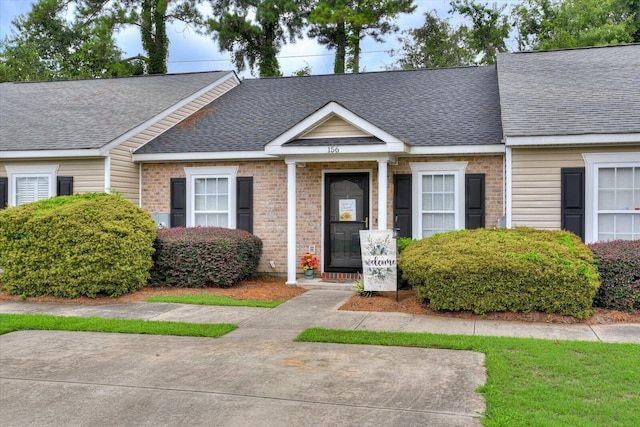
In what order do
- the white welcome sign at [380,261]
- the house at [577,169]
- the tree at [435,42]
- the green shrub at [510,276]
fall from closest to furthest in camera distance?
the green shrub at [510,276], the white welcome sign at [380,261], the house at [577,169], the tree at [435,42]

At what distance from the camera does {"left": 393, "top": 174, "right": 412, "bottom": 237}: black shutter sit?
475 inches

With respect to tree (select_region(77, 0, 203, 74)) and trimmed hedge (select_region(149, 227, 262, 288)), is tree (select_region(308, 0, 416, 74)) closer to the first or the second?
tree (select_region(77, 0, 203, 74))

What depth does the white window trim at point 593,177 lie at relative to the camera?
10.5m

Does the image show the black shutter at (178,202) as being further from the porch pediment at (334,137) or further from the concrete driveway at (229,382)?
the concrete driveway at (229,382)

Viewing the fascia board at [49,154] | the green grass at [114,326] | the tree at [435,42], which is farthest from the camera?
the tree at [435,42]

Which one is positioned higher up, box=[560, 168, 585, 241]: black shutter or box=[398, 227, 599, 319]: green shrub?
box=[560, 168, 585, 241]: black shutter

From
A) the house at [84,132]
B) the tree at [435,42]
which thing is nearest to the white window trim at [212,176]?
the house at [84,132]

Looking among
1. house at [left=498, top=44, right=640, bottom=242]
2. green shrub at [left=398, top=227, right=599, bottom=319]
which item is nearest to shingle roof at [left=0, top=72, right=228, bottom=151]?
green shrub at [left=398, top=227, right=599, bottom=319]

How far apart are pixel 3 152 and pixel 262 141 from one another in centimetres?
569

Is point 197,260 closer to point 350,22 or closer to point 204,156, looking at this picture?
point 204,156

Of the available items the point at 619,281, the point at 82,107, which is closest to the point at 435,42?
the point at 82,107

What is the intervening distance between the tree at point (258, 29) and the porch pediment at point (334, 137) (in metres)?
17.4

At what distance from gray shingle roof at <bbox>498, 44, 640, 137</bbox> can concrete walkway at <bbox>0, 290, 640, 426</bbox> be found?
4.12 meters

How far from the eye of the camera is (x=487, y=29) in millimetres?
A: 29922
